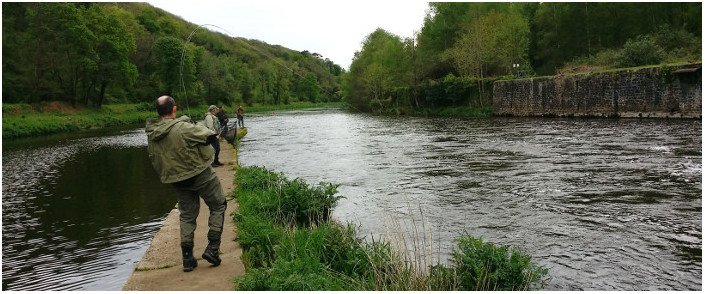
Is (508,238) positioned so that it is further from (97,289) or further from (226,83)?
(226,83)

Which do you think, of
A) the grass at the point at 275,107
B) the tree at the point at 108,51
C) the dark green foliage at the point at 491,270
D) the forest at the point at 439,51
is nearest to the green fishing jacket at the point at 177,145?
the dark green foliage at the point at 491,270

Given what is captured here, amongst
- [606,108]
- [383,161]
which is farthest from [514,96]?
[383,161]

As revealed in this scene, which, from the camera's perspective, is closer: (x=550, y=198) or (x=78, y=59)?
(x=550, y=198)

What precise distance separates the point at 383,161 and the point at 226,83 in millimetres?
76830

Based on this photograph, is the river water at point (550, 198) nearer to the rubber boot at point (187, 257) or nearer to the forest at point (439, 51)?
the rubber boot at point (187, 257)

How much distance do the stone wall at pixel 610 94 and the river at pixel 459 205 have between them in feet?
34.9

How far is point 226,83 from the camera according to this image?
88.6 m

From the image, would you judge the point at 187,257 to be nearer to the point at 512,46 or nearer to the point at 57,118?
the point at 57,118

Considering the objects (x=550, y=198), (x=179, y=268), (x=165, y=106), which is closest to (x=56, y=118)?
(x=550, y=198)

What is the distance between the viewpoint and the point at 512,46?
167 feet

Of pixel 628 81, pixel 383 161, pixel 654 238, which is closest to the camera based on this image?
pixel 654 238

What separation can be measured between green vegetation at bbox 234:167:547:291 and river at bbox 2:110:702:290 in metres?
0.50

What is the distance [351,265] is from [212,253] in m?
1.47

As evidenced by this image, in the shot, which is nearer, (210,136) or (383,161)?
(210,136)
